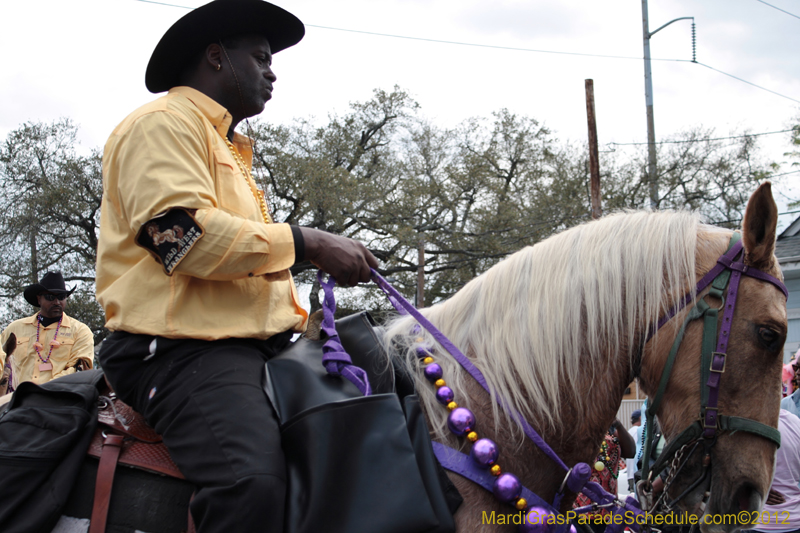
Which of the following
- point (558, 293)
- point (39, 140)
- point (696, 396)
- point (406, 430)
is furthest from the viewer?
point (39, 140)

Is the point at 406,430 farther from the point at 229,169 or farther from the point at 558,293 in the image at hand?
the point at 229,169

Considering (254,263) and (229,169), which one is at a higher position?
(229,169)

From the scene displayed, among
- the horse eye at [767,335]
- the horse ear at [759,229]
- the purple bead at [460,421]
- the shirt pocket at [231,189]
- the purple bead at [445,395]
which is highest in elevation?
the shirt pocket at [231,189]

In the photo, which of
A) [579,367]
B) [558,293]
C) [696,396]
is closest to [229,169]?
[558,293]

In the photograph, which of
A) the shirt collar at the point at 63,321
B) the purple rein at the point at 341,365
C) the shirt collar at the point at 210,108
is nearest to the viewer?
the purple rein at the point at 341,365

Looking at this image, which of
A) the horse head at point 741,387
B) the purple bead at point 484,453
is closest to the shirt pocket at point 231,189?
the purple bead at point 484,453

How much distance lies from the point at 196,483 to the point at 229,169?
41.3 inches

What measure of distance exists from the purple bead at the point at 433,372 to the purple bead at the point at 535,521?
49cm

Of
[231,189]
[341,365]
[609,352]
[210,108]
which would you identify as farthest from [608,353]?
[210,108]

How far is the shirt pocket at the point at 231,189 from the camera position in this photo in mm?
1995

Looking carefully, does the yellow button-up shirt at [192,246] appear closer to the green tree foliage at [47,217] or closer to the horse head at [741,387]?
the horse head at [741,387]

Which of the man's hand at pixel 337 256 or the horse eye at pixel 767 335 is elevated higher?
the man's hand at pixel 337 256

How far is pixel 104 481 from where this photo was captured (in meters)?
1.82

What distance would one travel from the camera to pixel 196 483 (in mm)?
1689
